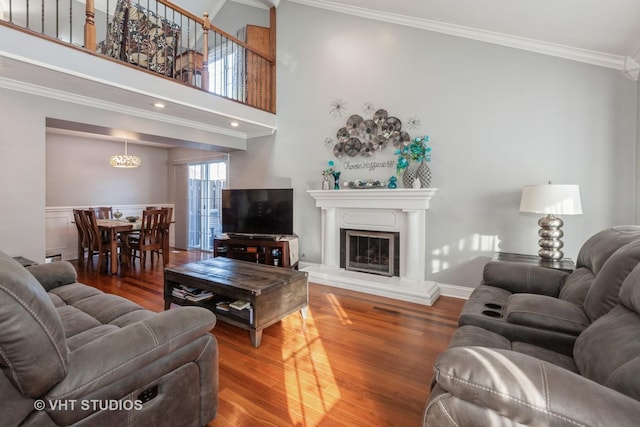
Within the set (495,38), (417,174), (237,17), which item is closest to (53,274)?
(417,174)

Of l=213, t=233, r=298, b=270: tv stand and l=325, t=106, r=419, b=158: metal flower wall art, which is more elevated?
l=325, t=106, r=419, b=158: metal flower wall art

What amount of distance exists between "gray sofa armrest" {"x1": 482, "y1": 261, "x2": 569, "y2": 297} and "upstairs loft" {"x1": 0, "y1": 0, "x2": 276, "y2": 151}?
3763 mm

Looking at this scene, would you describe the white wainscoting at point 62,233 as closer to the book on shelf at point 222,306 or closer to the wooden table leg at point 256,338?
the book on shelf at point 222,306

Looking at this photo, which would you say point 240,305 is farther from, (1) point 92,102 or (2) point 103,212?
(2) point 103,212

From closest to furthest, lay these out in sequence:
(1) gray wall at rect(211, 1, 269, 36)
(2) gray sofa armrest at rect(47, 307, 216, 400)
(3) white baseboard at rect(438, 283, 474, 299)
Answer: (2) gray sofa armrest at rect(47, 307, 216, 400)
(3) white baseboard at rect(438, 283, 474, 299)
(1) gray wall at rect(211, 1, 269, 36)

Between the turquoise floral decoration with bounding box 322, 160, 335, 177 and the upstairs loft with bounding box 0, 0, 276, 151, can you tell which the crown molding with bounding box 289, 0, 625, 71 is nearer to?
the upstairs loft with bounding box 0, 0, 276, 151

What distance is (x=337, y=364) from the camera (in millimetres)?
2240

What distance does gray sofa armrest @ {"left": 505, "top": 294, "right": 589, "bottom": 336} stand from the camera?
1555mm

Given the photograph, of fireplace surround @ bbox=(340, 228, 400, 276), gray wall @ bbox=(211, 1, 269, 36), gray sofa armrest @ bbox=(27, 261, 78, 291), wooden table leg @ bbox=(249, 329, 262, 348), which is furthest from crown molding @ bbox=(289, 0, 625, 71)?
gray sofa armrest @ bbox=(27, 261, 78, 291)

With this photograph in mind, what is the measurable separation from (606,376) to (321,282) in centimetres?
334

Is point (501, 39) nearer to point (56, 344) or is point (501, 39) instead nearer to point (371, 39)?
point (371, 39)

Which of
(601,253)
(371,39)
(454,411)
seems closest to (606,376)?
(454,411)

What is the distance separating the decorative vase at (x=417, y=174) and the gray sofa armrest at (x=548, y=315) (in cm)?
220

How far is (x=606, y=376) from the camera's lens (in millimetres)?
1101
